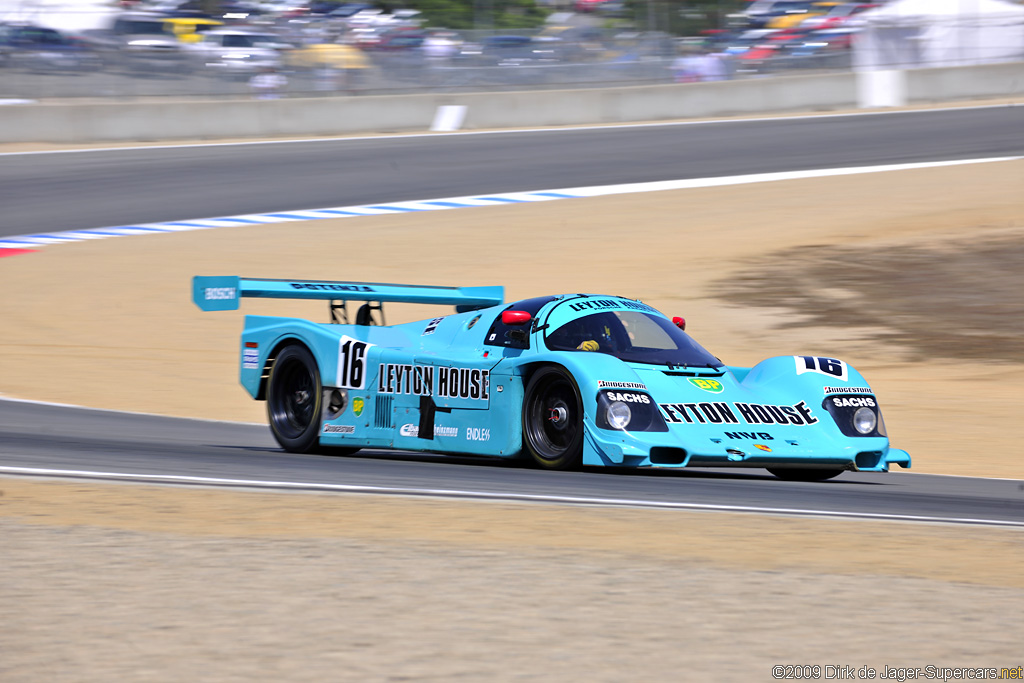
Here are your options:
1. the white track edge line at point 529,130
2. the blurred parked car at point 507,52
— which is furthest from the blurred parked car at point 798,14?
the blurred parked car at point 507,52

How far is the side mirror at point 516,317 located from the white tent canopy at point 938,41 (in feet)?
84.1

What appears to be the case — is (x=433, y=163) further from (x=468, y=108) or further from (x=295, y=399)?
(x=295, y=399)

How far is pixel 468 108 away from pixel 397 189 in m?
6.84

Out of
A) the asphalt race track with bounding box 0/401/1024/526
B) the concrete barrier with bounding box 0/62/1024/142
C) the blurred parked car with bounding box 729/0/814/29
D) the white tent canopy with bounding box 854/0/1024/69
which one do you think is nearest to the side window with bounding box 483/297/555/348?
the asphalt race track with bounding box 0/401/1024/526

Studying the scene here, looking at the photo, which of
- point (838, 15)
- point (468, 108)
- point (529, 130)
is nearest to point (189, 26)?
point (468, 108)

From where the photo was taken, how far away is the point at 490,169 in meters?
25.3

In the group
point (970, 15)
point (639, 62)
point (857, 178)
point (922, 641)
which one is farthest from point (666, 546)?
point (970, 15)

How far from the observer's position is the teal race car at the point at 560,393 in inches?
323

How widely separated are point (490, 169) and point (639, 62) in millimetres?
8274

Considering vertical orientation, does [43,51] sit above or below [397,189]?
above

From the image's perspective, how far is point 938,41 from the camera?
33438 millimetres

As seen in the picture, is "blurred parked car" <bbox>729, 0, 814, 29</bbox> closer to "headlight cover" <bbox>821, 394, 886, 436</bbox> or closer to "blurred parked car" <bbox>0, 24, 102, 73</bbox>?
"blurred parked car" <bbox>0, 24, 102, 73</bbox>

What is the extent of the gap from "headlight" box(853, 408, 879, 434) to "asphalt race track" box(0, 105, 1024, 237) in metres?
15.2

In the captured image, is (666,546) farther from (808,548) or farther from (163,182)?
(163,182)
